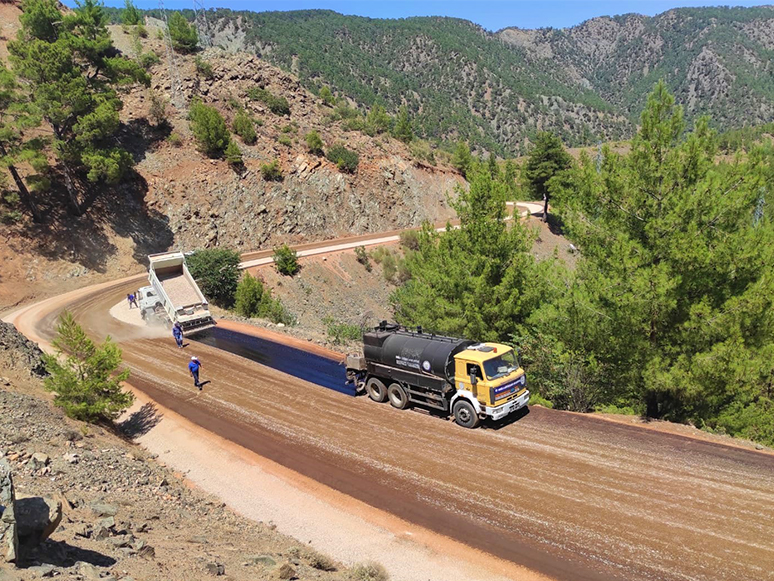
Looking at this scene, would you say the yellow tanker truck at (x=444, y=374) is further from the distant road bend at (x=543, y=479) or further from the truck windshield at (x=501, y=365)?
the distant road bend at (x=543, y=479)

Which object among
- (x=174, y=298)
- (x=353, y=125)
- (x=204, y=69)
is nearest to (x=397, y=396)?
(x=174, y=298)

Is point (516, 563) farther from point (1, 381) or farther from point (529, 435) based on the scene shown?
point (1, 381)

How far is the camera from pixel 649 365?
14953 mm

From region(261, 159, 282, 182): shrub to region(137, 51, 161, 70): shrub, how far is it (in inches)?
850

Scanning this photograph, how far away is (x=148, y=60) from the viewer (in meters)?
57.4

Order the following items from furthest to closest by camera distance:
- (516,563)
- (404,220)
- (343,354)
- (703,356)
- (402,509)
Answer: (404,220)
(343,354)
(703,356)
(402,509)
(516,563)

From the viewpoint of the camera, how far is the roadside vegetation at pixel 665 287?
1405 cm

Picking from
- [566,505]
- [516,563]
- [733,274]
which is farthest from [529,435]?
[733,274]

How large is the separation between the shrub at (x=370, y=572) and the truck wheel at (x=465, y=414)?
249 inches

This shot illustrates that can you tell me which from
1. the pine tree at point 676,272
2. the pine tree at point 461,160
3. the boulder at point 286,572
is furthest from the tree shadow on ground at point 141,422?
the pine tree at point 461,160

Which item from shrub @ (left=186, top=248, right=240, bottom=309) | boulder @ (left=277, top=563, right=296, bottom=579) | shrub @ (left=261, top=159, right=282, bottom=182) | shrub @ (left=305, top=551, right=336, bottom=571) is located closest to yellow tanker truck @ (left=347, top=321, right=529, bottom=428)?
shrub @ (left=305, top=551, right=336, bottom=571)

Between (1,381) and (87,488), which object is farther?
(1,381)

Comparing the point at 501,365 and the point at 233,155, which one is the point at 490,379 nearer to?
the point at 501,365

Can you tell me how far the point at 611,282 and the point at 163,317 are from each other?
2548 centimetres
